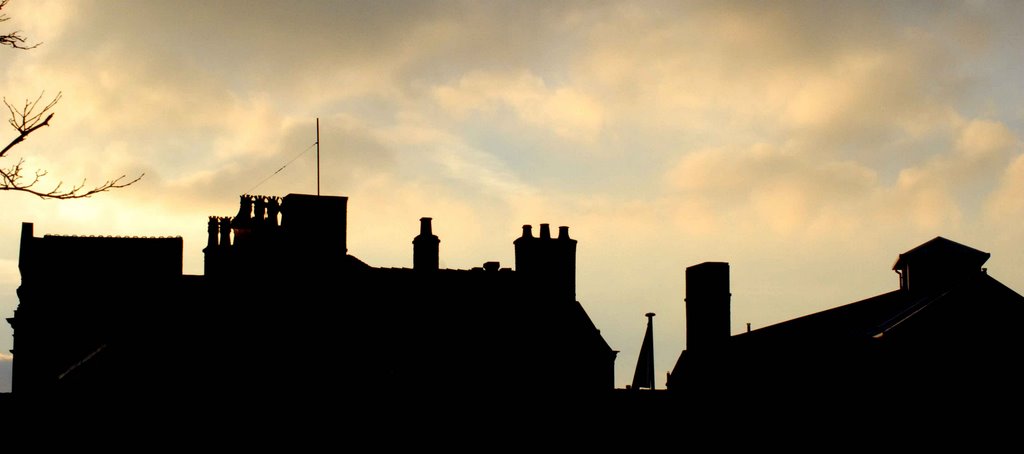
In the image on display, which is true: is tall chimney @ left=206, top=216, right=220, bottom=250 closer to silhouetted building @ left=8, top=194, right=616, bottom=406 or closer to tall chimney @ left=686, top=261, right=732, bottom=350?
silhouetted building @ left=8, top=194, right=616, bottom=406

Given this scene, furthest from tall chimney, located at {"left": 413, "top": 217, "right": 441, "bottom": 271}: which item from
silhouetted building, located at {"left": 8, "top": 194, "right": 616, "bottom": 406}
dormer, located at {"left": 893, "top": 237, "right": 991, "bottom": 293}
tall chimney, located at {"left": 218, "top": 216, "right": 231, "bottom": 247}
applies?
dormer, located at {"left": 893, "top": 237, "right": 991, "bottom": 293}

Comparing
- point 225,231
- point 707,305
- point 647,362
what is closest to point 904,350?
point 707,305

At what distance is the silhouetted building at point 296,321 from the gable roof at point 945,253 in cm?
1184

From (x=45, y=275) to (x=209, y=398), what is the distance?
48.5ft

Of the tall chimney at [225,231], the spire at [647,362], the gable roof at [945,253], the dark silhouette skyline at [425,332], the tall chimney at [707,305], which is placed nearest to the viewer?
the dark silhouette skyline at [425,332]

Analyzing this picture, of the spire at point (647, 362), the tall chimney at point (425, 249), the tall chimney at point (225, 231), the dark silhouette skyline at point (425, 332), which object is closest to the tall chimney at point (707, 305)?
the dark silhouette skyline at point (425, 332)

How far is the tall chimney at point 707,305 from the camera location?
40.2 m

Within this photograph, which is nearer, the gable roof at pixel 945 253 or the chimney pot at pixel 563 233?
the gable roof at pixel 945 253

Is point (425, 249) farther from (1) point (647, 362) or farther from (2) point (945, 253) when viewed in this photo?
(2) point (945, 253)

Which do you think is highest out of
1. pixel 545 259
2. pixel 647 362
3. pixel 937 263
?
pixel 545 259

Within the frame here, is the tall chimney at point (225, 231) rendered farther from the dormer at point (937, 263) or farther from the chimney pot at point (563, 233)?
the dormer at point (937, 263)

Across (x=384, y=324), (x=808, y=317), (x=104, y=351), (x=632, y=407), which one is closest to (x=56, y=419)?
(x=104, y=351)

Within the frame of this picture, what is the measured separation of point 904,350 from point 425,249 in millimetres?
18437

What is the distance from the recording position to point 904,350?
3325 centimetres
